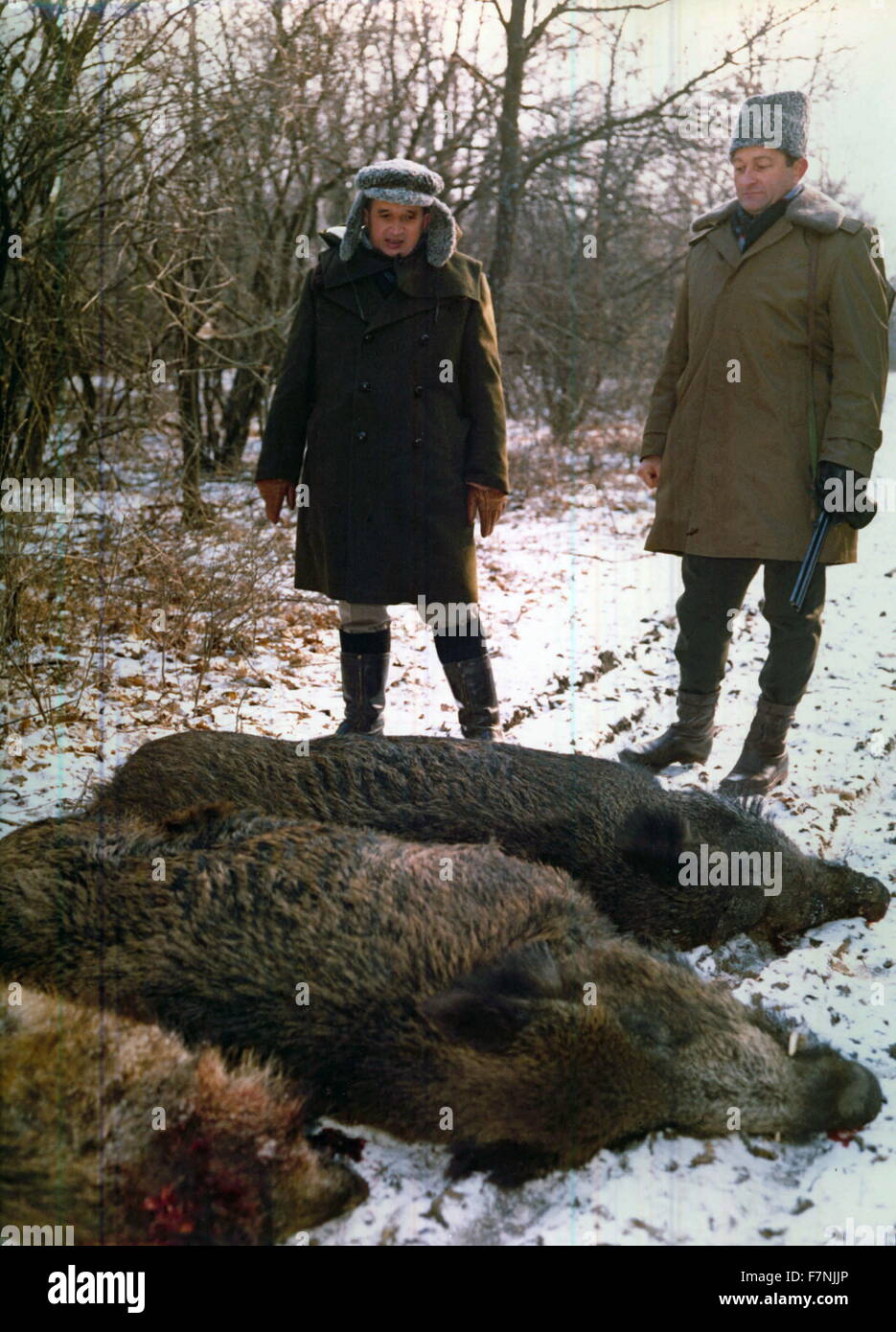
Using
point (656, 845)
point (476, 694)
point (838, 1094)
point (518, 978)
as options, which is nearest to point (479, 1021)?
point (518, 978)

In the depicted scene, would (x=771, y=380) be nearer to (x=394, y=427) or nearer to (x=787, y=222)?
(x=787, y=222)

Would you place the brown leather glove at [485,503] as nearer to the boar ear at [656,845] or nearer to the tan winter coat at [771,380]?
the tan winter coat at [771,380]

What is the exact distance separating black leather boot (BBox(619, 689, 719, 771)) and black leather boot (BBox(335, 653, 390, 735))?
1123 mm

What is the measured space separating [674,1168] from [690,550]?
8.90 ft

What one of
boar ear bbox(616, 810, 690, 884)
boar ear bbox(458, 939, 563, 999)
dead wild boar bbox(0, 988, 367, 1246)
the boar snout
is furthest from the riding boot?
the boar snout

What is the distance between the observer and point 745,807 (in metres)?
4.11

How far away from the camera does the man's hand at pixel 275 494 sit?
4.80 m

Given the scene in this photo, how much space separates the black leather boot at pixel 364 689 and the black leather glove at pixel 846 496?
1961 mm

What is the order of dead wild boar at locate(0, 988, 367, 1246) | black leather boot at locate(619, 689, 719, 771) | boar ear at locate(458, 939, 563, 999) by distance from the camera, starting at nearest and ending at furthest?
dead wild boar at locate(0, 988, 367, 1246)
boar ear at locate(458, 939, 563, 999)
black leather boot at locate(619, 689, 719, 771)

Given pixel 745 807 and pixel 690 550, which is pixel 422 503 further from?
pixel 745 807

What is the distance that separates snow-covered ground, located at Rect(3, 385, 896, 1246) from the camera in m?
2.59

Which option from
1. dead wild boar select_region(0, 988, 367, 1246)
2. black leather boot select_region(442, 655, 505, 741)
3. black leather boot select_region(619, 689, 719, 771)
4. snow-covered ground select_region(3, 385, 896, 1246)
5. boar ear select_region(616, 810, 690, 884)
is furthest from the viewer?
black leather boot select_region(619, 689, 719, 771)

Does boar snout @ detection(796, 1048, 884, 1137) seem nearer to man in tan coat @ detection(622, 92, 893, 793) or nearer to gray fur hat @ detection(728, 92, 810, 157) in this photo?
man in tan coat @ detection(622, 92, 893, 793)

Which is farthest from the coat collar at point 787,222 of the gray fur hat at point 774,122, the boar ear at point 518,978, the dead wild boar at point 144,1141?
the dead wild boar at point 144,1141
